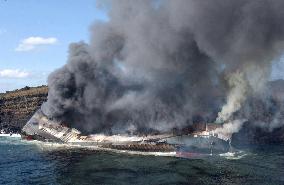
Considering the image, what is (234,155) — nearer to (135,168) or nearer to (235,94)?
(235,94)

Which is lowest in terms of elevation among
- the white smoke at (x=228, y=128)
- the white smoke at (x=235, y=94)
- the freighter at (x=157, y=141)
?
the freighter at (x=157, y=141)

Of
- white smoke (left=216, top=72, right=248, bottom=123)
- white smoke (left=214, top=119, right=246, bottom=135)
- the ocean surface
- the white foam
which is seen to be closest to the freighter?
white smoke (left=214, top=119, right=246, bottom=135)

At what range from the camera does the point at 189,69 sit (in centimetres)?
11275

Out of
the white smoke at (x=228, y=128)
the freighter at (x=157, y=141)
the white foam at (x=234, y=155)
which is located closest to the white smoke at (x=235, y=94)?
the white smoke at (x=228, y=128)

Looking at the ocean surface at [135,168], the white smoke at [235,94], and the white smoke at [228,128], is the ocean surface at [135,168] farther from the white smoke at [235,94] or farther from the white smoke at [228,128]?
the white smoke at [235,94]

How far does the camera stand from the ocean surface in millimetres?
74500

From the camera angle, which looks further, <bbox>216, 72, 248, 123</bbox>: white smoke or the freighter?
the freighter

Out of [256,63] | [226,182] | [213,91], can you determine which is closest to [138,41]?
[213,91]

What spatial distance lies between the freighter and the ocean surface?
5380 mm

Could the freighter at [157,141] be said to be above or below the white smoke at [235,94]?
below

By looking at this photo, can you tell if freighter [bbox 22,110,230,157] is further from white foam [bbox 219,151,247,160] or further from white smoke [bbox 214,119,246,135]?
white foam [bbox 219,151,247,160]

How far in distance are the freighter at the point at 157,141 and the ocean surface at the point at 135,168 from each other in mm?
5380

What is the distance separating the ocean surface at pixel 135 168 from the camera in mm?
74500

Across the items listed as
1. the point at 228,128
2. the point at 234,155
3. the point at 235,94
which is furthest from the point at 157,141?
the point at 235,94
